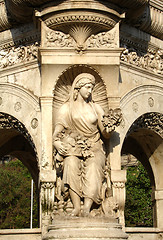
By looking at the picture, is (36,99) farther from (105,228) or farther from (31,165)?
(31,165)

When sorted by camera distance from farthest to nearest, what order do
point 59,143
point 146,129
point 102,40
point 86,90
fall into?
point 146,129 → point 102,40 → point 86,90 → point 59,143

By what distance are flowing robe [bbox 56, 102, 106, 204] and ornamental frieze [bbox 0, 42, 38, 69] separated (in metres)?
1.59

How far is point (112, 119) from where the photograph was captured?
10.9m

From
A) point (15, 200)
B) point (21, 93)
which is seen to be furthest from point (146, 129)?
point (15, 200)

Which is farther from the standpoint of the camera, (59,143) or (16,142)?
(16,142)

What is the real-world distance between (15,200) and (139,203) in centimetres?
980

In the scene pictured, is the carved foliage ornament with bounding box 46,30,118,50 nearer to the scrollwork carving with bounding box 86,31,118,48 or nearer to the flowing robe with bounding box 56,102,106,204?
the scrollwork carving with bounding box 86,31,118,48

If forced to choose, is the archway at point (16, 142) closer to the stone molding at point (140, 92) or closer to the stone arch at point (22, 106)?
the stone arch at point (22, 106)

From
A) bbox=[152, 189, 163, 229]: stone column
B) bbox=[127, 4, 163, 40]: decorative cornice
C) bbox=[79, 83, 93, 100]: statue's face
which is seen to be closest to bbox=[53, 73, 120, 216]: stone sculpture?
bbox=[79, 83, 93, 100]: statue's face

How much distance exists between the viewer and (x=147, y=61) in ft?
43.4

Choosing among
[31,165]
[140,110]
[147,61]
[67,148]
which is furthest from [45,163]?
[31,165]

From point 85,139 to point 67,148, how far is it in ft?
1.45

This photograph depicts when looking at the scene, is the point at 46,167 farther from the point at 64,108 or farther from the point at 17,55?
the point at 17,55

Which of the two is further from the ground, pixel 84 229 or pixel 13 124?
pixel 13 124
